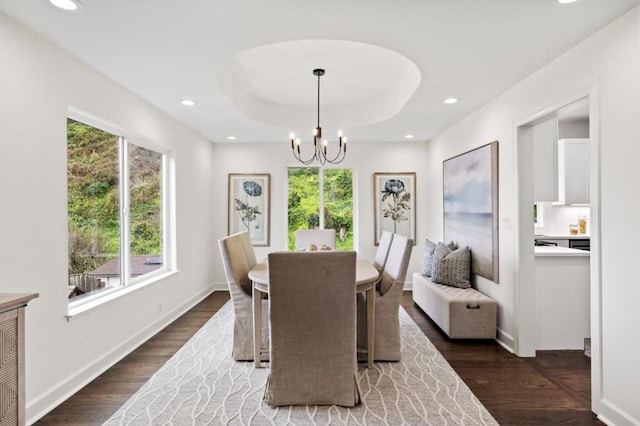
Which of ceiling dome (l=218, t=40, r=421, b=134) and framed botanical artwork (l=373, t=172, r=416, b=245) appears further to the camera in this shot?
framed botanical artwork (l=373, t=172, r=416, b=245)

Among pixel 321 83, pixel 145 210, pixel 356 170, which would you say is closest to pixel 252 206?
pixel 356 170

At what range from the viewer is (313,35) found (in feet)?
7.23

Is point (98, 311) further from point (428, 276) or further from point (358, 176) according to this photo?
point (358, 176)

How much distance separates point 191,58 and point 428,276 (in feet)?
11.5

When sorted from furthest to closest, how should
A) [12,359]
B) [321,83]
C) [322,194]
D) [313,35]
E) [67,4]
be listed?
[322,194] → [321,83] → [313,35] → [67,4] → [12,359]

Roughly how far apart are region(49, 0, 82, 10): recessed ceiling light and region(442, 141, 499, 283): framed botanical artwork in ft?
11.1

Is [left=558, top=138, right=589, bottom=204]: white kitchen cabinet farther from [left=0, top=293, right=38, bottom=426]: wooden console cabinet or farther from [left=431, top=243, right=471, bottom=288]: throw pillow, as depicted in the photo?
[left=0, top=293, right=38, bottom=426]: wooden console cabinet

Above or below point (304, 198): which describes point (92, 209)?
below

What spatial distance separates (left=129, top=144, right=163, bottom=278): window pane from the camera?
357 cm

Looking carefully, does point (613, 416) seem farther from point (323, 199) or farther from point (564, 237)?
point (323, 199)

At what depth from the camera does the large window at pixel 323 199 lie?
5824 mm

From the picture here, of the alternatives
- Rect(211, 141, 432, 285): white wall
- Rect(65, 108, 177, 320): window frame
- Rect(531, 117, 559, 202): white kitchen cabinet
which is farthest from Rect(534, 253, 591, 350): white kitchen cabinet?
Rect(65, 108, 177, 320): window frame

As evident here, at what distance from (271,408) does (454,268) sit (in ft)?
8.27

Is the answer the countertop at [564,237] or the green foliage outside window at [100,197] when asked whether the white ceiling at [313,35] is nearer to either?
the green foliage outside window at [100,197]
